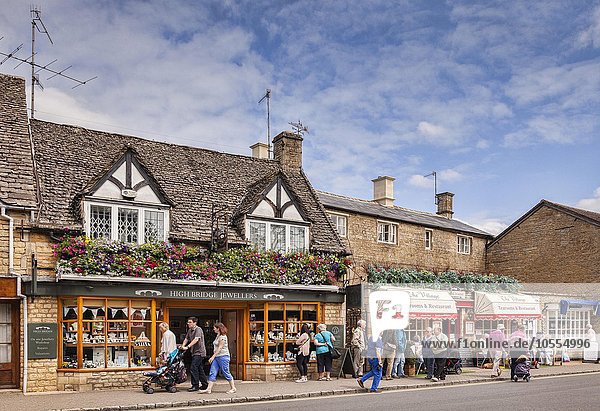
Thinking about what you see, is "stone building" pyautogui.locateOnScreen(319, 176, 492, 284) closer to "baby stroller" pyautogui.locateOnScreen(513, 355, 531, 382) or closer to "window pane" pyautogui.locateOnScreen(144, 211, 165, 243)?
"baby stroller" pyautogui.locateOnScreen(513, 355, 531, 382)

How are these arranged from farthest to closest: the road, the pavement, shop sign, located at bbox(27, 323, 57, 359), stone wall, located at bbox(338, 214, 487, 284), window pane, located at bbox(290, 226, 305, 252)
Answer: stone wall, located at bbox(338, 214, 487, 284)
window pane, located at bbox(290, 226, 305, 252)
shop sign, located at bbox(27, 323, 57, 359)
the pavement
the road

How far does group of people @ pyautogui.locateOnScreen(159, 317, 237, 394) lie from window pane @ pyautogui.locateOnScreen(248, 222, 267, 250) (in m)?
4.47

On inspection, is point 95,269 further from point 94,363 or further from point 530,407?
point 530,407

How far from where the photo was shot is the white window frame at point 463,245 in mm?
34312

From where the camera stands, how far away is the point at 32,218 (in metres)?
16.6

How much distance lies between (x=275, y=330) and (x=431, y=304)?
5.83 meters

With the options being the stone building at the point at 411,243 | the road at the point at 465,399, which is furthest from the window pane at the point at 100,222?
the stone building at the point at 411,243

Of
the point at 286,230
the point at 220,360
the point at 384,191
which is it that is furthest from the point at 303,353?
the point at 384,191

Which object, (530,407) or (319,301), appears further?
(319,301)

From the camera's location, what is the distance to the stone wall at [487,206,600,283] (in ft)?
108

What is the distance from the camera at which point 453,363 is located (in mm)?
21297

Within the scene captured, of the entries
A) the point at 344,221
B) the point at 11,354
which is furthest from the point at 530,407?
the point at 344,221

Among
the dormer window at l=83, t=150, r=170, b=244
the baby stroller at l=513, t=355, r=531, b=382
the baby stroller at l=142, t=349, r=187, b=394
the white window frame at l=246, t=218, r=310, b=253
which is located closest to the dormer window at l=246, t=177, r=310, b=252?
the white window frame at l=246, t=218, r=310, b=253

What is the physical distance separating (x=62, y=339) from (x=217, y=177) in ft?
25.9
